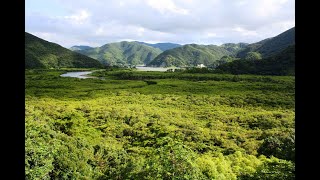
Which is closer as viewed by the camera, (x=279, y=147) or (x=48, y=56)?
(x=279, y=147)

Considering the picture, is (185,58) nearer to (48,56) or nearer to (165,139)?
(48,56)

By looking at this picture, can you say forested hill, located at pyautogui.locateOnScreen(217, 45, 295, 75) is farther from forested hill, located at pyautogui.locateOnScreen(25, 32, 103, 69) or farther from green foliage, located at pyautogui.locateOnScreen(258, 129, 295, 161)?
green foliage, located at pyautogui.locateOnScreen(258, 129, 295, 161)

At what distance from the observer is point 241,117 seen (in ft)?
96.6

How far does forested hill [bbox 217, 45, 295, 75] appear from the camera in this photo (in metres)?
74.2

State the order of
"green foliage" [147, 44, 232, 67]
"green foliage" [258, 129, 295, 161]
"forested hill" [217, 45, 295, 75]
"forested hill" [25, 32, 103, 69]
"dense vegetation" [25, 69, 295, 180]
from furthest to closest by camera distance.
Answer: "green foliage" [147, 44, 232, 67] < "forested hill" [25, 32, 103, 69] < "forested hill" [217, 45, 295, 75] < "green foliage" [258, 129, 295, 161] < "dense vegetation" [25, 69, 295, 180]

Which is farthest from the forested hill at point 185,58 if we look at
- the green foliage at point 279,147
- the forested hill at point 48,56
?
the green foliage at point 279,147

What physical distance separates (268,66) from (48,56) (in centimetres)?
7026

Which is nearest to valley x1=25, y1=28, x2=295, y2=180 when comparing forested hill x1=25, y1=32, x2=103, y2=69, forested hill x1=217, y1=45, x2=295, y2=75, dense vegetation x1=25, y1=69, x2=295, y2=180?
dense vegetation x1=25, y1=69, x2=295, y2=180

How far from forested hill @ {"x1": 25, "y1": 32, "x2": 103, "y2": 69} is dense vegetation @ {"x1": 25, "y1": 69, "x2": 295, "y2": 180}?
54535 mm

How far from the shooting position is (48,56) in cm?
10856

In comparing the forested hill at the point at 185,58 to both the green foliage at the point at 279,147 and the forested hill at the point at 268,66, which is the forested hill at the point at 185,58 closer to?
the forested hill at the point at 268,66

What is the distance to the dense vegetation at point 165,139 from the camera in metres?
11.1

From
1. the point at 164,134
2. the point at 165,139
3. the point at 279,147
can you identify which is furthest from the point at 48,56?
the point at 165,139
